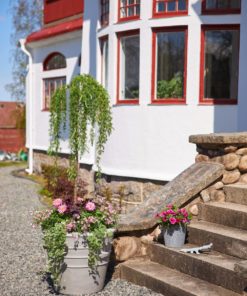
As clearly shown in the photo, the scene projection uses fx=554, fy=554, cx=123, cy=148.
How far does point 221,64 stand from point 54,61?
21.8 ft

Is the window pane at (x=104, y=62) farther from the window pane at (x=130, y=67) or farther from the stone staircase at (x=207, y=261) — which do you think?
the stone staircase at (x=207, y=261)

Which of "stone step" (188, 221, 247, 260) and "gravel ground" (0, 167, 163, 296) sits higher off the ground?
"stone step" (188, 221, 247, 260)

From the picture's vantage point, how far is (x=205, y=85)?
30.9ft

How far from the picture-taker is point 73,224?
17.2ft

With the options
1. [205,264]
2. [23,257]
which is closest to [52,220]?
[205,264]

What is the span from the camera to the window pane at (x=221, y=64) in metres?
9.38

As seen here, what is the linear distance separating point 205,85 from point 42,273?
4.73 meters

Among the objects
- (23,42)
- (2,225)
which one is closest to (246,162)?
(2,225)

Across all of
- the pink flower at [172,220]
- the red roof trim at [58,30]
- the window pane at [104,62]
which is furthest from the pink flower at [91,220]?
the red roof trim at [58,30]

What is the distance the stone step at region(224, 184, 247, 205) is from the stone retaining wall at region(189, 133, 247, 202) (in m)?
0.07

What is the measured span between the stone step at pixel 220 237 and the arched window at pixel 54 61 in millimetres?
9298

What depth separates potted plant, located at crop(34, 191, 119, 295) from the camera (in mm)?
5156

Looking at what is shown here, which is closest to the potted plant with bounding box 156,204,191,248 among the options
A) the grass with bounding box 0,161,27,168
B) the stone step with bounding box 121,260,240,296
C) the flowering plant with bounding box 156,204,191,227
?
the flowering plant with bounding box 156,204,191,227

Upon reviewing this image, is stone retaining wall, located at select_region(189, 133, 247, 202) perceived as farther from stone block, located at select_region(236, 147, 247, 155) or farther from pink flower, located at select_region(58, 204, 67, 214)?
pink flower, located at select_region(58, 204, 67, 214)
